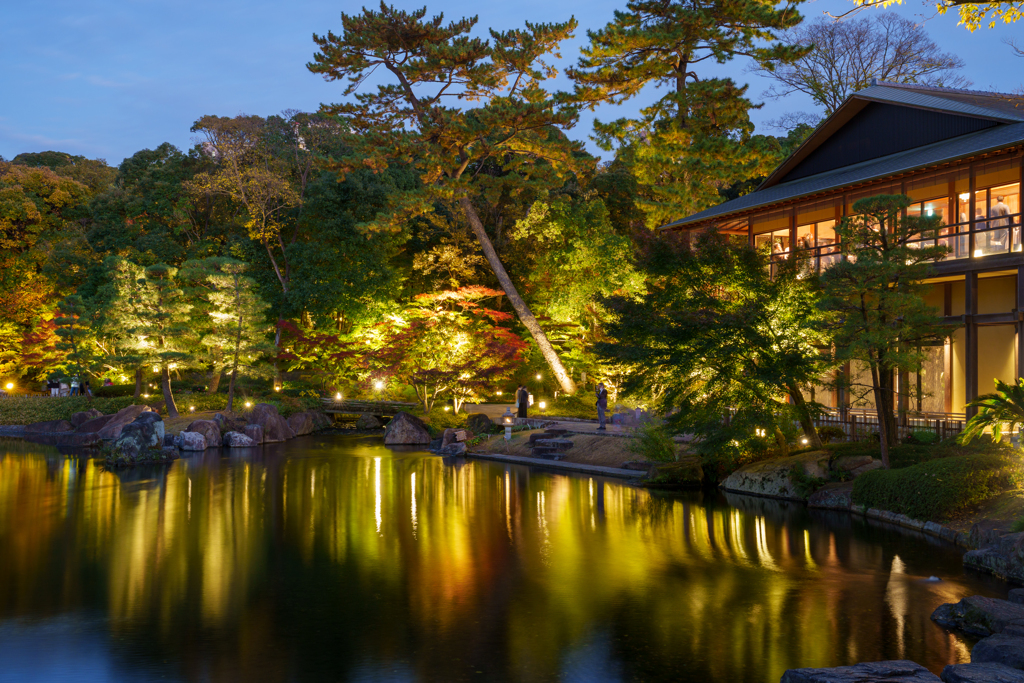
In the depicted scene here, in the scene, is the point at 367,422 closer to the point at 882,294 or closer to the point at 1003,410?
the point at 882,294

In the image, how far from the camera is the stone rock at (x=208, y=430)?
24.8 metres

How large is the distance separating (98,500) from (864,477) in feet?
49.6

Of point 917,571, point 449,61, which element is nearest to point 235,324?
point 449,61

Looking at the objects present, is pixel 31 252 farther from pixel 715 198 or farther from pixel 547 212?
pixel 715 198

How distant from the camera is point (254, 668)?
22.3 ft

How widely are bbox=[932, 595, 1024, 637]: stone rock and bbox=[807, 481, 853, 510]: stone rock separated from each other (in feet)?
19.6

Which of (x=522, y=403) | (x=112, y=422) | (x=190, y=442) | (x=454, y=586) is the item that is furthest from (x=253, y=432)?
(x=454, y=586)

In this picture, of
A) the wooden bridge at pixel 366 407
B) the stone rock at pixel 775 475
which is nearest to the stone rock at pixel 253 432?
the wooden bridge at pixel 366 407

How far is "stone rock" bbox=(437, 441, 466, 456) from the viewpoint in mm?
22922

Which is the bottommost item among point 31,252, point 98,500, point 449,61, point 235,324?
point 98,500

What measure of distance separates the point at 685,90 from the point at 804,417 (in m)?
15.7

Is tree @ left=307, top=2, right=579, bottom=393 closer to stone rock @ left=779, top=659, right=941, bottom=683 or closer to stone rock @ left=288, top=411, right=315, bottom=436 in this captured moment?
stone rock @ left=288, top=411, right=315, bottom=436

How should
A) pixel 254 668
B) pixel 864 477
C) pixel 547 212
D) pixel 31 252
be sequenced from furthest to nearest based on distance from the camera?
pixel 31 252
pixel 547 212
pixel 864 477
pixel 254 668

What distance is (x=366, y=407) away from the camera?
101 feet
